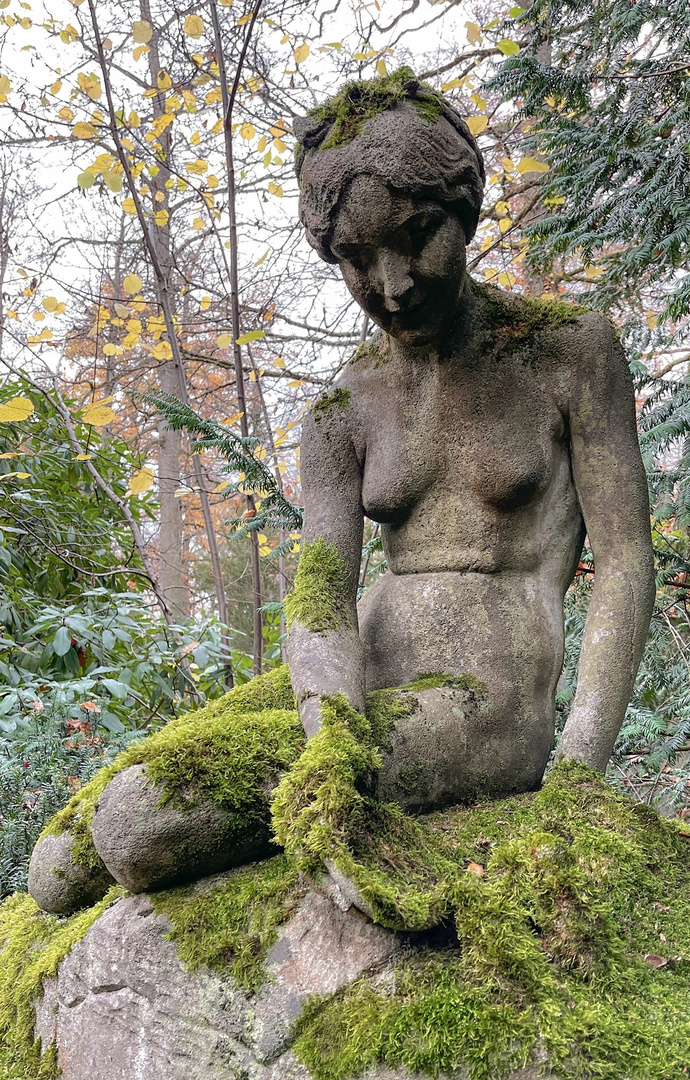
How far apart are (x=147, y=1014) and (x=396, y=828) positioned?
0.62 m

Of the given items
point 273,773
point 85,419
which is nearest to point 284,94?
point 85,419

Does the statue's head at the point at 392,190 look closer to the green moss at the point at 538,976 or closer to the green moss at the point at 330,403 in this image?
the green moss at the point at 330,403

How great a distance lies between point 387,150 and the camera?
71.0 inches

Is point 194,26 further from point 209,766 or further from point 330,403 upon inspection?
point 209,766

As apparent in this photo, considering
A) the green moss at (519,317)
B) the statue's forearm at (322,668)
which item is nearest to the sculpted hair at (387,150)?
the green moss at (519,317)

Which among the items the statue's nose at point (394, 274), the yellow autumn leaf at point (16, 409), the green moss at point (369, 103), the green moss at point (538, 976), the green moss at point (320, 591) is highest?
the green moss at point (369, 103)

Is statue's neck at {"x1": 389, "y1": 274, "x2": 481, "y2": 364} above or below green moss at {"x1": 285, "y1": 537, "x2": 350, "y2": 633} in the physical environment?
above

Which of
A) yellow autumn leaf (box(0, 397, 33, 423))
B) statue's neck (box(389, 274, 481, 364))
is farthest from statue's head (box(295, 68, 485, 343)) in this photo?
yellow autumn leaf (box(0, 397, 33, 423))

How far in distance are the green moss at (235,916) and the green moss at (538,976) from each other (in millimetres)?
166

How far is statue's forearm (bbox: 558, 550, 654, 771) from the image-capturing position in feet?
6.11

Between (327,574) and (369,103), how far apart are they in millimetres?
1095

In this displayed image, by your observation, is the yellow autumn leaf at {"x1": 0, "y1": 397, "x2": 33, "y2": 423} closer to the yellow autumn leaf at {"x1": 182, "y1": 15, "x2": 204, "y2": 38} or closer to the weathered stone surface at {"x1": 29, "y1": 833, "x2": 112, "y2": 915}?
the weathered stone surface at {"x1": 29, "y1": 833, "x2": 112, "y2": 915}

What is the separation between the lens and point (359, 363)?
7.84 ft

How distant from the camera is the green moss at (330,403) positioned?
2.30m
